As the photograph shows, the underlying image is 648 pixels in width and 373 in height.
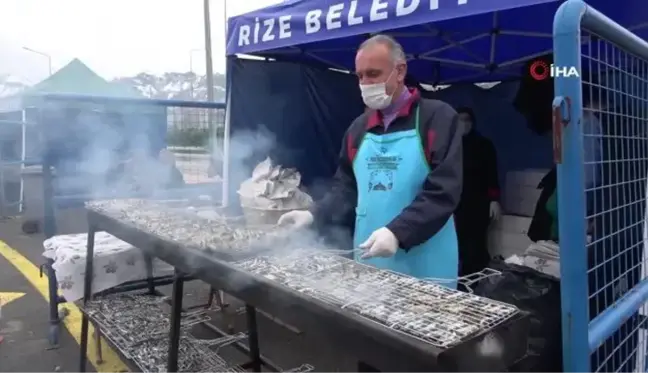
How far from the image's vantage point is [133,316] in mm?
3045

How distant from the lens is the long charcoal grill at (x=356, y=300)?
3.85 feet

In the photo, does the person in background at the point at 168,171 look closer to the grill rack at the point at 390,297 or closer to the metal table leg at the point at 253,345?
the metal table leg at the point at 253,345

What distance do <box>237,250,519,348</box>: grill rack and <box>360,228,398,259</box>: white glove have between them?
61 mm

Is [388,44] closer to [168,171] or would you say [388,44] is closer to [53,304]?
[53,304]

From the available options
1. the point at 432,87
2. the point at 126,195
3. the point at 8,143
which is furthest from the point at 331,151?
the point at 8,143

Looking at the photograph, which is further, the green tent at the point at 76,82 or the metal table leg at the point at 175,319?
the green tent at the point at 76,82

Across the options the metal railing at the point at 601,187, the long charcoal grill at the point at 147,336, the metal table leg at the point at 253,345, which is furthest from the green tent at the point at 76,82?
the metal railing at the point at 601,187

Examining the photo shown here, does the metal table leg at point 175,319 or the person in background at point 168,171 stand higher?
the person in background at point 168,171

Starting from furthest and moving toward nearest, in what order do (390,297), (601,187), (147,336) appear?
(147,336) → (390,297) → (601,187)

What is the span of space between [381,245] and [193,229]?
1019mm

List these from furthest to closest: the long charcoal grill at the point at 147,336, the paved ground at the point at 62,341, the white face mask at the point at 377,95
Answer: the paved ground at the point at 62,341 → the long charcoal grill at the point at 147,336 → the white face mask at the point at 377,95

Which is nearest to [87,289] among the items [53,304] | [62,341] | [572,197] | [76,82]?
[53,304]

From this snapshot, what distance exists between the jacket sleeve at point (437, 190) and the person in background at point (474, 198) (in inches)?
99.9

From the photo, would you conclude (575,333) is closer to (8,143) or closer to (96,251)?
(96,251)
